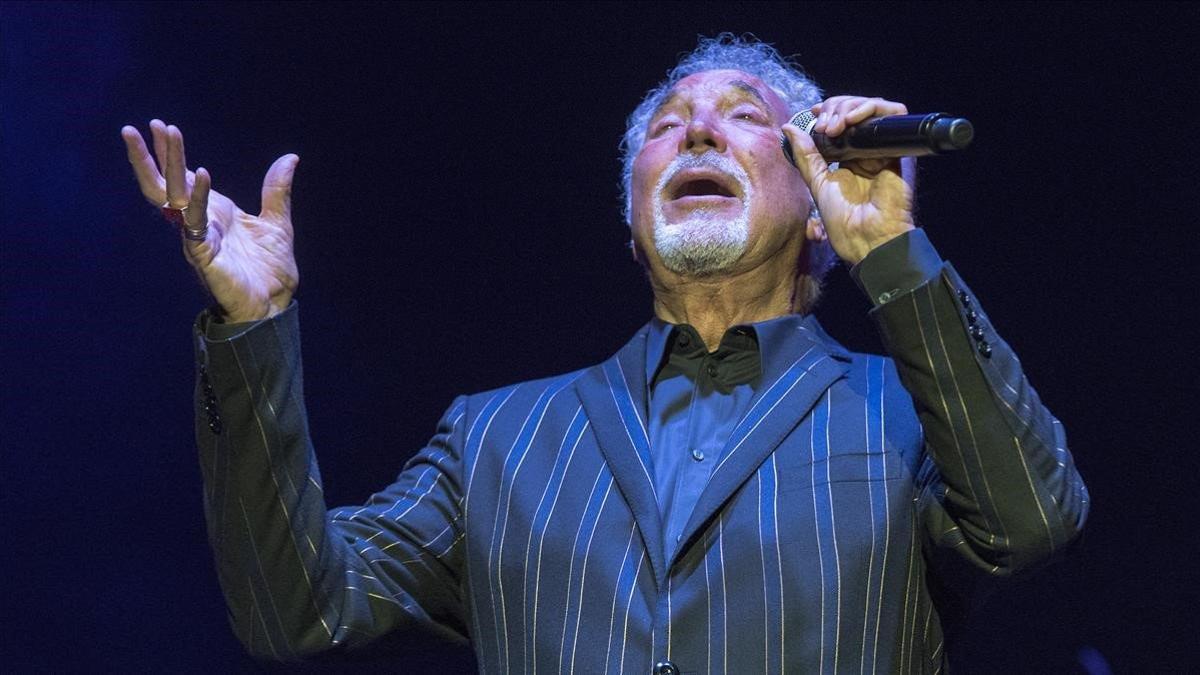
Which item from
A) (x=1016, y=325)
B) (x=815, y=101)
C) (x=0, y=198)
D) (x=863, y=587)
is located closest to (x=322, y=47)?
(x=0, y=198)

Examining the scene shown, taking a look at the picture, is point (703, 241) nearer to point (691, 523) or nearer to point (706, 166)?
point (706, 166)

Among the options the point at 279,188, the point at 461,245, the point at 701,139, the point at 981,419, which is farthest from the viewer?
the point at 461,245

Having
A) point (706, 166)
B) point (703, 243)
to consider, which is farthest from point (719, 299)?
point (706, 166)

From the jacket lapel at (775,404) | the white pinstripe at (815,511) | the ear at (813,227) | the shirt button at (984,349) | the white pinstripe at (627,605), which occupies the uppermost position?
the ear at (813,227)

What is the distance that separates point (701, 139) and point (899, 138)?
2.47 feet

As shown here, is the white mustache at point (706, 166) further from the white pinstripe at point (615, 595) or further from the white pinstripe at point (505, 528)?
the white pinstripe at point (615, 595)

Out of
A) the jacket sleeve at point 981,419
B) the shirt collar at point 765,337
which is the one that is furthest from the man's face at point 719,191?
the jacket sleeve at point 981,419

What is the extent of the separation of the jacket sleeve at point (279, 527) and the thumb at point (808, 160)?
666mm

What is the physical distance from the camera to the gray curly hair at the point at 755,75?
8.54ft

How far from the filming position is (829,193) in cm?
191

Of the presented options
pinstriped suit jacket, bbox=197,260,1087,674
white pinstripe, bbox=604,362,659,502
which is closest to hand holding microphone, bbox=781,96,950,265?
pinstriped suit jacket, bbox=197,260,1087,674

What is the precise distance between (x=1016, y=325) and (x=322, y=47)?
144 cm

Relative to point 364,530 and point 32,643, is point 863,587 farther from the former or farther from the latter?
point 32,643

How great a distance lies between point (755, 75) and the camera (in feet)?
8.84
